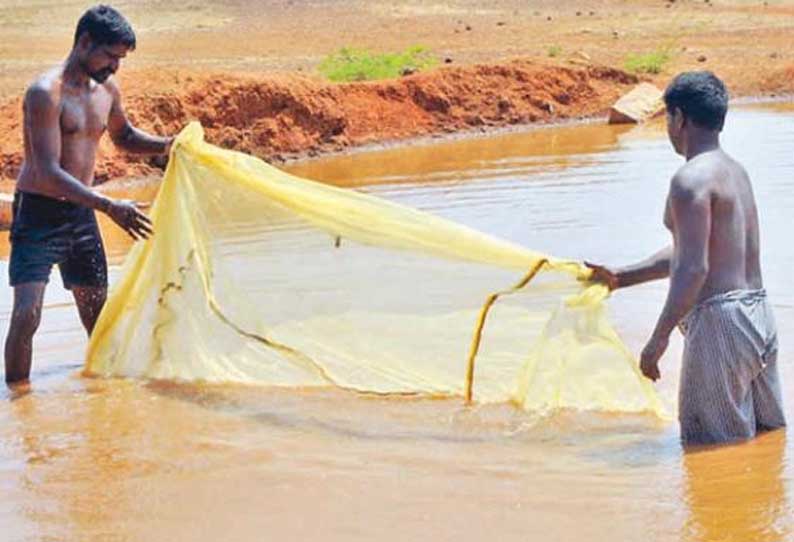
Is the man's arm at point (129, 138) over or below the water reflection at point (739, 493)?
over

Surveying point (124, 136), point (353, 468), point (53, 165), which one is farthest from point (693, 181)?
point (124, 136)

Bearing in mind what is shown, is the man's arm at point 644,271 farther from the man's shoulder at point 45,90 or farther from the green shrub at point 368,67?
the green shrub at point 368,67

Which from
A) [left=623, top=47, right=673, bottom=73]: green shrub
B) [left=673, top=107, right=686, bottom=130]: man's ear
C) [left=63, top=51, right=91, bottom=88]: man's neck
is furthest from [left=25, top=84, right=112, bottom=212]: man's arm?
[left=623, top=47, right=673, bottom=73]: green shrub

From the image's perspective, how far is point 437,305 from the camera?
5977 millimetres

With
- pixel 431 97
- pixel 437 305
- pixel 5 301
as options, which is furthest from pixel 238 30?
pixel 437 305

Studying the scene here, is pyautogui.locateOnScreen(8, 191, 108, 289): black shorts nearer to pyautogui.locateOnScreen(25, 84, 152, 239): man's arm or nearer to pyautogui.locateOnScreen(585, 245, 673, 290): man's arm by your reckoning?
pyautogui.locateOnScreen(25, 84, 152, 239): man's arm

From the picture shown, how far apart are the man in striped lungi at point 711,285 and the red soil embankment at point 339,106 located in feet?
34.6

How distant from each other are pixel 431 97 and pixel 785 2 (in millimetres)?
22183

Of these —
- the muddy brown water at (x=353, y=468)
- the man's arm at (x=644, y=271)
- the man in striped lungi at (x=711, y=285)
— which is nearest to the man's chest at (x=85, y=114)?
the muddy brown water at (x=353, y=468)

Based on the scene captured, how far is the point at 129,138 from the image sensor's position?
680cm

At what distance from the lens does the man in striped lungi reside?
4.85m

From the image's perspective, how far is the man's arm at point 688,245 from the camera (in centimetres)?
482

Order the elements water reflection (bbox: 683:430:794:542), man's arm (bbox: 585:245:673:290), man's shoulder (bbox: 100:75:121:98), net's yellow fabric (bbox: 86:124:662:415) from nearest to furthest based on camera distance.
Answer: water reflection (bbox: 683:430:794:542)
man's arm (bbox: 585:245:673:290)
net's yellow fabric (bbox: 86:124:662:415)
man's shoulder (bbox: 100:75:121:98)

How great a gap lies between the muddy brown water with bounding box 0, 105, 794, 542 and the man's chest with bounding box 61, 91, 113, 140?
105cm
